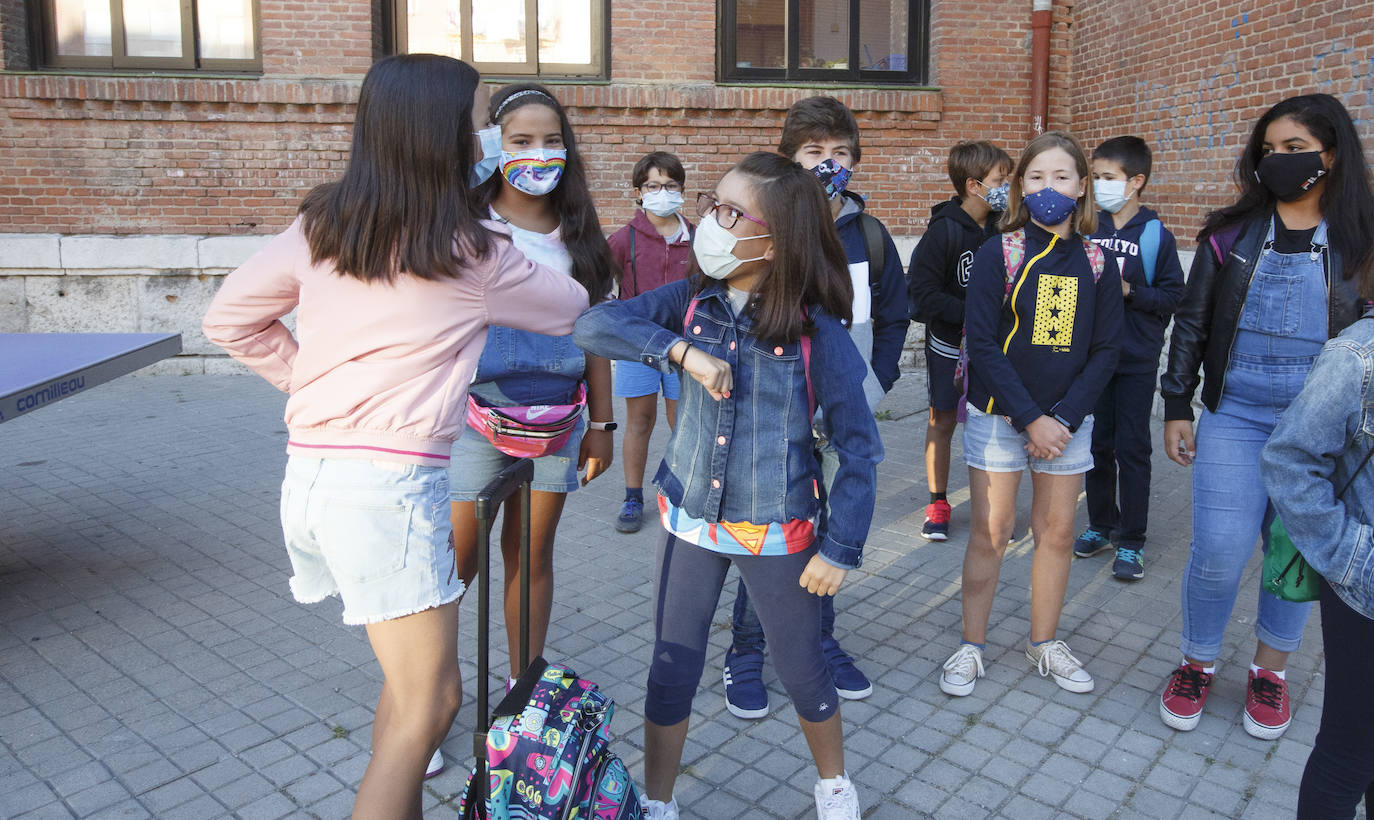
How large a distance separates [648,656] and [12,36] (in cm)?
866

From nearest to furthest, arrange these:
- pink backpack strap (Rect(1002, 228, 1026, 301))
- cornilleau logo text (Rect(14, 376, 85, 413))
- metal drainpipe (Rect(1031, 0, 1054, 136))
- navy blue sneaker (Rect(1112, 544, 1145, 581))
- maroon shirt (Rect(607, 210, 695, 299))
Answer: pink backpack strap (Rect(1002, 228, 1026, 301)), cornilleau logo text (Rect(14, 376, 85, 413)), navy blue sneaker (Rect(1112, 544, 1145, 581)), maroon shirt (Rect(607, 210, 695, 299)), metal drainpipe (Rect(1031, 0, 1054, 136))

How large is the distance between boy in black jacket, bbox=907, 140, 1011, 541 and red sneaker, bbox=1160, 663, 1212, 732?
1.86m

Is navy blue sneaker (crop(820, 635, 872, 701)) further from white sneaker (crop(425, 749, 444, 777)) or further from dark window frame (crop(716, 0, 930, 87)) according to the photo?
dark window frame (crop(716, 0, 930, 87))

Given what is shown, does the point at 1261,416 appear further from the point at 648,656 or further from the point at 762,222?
the point at 648,656

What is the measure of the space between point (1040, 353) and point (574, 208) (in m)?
1.67

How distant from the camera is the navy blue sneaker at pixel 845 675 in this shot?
3.68 m

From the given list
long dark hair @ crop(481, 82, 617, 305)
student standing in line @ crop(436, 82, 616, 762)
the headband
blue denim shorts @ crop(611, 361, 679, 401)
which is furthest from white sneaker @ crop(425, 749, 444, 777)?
blue denim shorts @ crop(611, 361, 679, 401)

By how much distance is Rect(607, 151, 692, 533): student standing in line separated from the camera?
5.40 m

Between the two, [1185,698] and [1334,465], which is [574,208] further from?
[1185,698]

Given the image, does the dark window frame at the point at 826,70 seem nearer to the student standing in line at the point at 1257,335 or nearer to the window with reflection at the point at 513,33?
the window with reflection at the point at 513,33

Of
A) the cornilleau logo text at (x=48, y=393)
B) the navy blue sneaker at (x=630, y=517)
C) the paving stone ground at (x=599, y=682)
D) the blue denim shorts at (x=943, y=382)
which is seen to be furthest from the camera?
the navy blue sneaker at (x=630, y=517)

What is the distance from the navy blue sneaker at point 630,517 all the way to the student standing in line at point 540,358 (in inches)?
84.2

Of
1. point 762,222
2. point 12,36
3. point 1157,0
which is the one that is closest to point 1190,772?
point 762,222

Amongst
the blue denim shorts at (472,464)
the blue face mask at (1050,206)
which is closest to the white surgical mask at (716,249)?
the blue denim shorts at (472,464)
